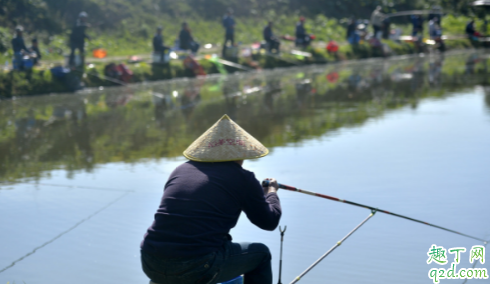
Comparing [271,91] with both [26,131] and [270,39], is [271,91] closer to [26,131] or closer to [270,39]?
[26,131]

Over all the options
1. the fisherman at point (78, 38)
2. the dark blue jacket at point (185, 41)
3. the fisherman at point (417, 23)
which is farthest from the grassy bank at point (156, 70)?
the fisherman at point (417, 23)

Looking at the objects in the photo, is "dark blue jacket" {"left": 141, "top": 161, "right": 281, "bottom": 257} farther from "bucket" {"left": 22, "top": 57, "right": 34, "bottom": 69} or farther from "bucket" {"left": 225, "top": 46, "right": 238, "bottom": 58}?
"bucket" {"left": 225, "top": 46, "right": 238, "bottom": 58}

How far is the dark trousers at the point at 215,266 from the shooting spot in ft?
11.2

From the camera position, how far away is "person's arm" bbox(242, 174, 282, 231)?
354 cm

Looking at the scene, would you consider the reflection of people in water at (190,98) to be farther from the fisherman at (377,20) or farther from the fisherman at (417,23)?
the fisherman at (417,23)

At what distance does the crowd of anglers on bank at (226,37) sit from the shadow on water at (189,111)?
1.78 meters

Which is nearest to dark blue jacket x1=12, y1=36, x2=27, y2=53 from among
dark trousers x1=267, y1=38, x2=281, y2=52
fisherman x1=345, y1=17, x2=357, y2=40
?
dark trousers x1=267, y1=38, x2=281, y2=52

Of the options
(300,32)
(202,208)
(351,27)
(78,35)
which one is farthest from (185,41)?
(202,208)

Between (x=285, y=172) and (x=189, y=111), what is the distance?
5992 millimetres

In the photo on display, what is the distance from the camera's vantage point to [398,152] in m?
8.57

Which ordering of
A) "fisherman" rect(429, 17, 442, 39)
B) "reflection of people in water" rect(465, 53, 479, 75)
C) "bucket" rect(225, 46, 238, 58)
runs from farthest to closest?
"fisherman" rect(429, 17, 442, 39) < "bucket" rect(225, 46, 238, 58) < "reflection of people in water" rect(465, 53, 479, 75)

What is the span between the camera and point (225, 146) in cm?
370

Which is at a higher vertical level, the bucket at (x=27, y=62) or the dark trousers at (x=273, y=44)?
the dark trousers at (x=273, y=44)

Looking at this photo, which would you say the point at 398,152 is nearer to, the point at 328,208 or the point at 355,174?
the point at 355,174
